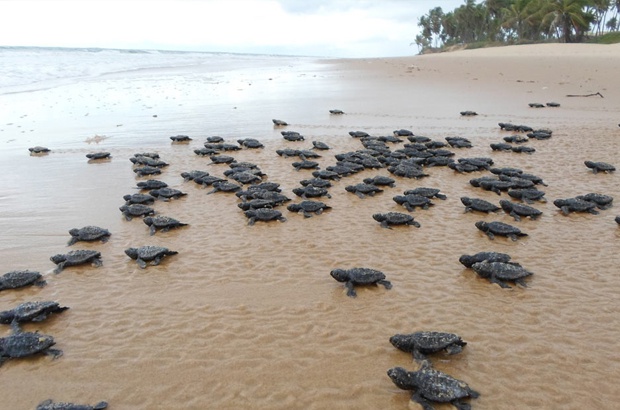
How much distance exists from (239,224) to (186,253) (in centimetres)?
128

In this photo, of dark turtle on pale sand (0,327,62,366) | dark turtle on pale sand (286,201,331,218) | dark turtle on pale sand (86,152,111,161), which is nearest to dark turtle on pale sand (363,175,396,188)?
dark turtle on pale sand (286,201,331,218)

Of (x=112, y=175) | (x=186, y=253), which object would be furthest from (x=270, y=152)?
(x=186, y=253)

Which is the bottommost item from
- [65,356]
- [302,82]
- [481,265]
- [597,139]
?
[65,356]

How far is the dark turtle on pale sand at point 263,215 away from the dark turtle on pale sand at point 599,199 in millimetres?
5362

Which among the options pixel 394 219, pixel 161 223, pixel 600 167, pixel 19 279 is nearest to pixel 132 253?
pixel 161 223

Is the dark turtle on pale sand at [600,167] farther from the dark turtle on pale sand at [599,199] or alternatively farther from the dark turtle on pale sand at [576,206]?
the dark turtle on pale sand at [576,206]

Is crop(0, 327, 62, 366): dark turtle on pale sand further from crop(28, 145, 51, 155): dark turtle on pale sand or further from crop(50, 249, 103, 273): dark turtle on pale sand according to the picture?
crop(28, 145, 51, 155): dark turtle on pale sand

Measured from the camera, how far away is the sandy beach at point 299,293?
402cm

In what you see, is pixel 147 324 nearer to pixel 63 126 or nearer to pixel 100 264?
pixel 100 264

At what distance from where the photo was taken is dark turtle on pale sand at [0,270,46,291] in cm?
565

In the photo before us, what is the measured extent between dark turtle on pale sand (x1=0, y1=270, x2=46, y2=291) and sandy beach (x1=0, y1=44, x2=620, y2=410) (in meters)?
0.10

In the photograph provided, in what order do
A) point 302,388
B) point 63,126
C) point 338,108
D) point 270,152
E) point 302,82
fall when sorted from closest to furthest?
point 302,388
point 270,152
point 63,126
point 338,108
point 302,82

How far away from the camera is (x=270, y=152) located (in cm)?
1274

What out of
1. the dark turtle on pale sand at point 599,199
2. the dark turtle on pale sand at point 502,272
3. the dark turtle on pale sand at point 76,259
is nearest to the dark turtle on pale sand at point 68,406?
the dark turtle on pale sand at point 76,259
